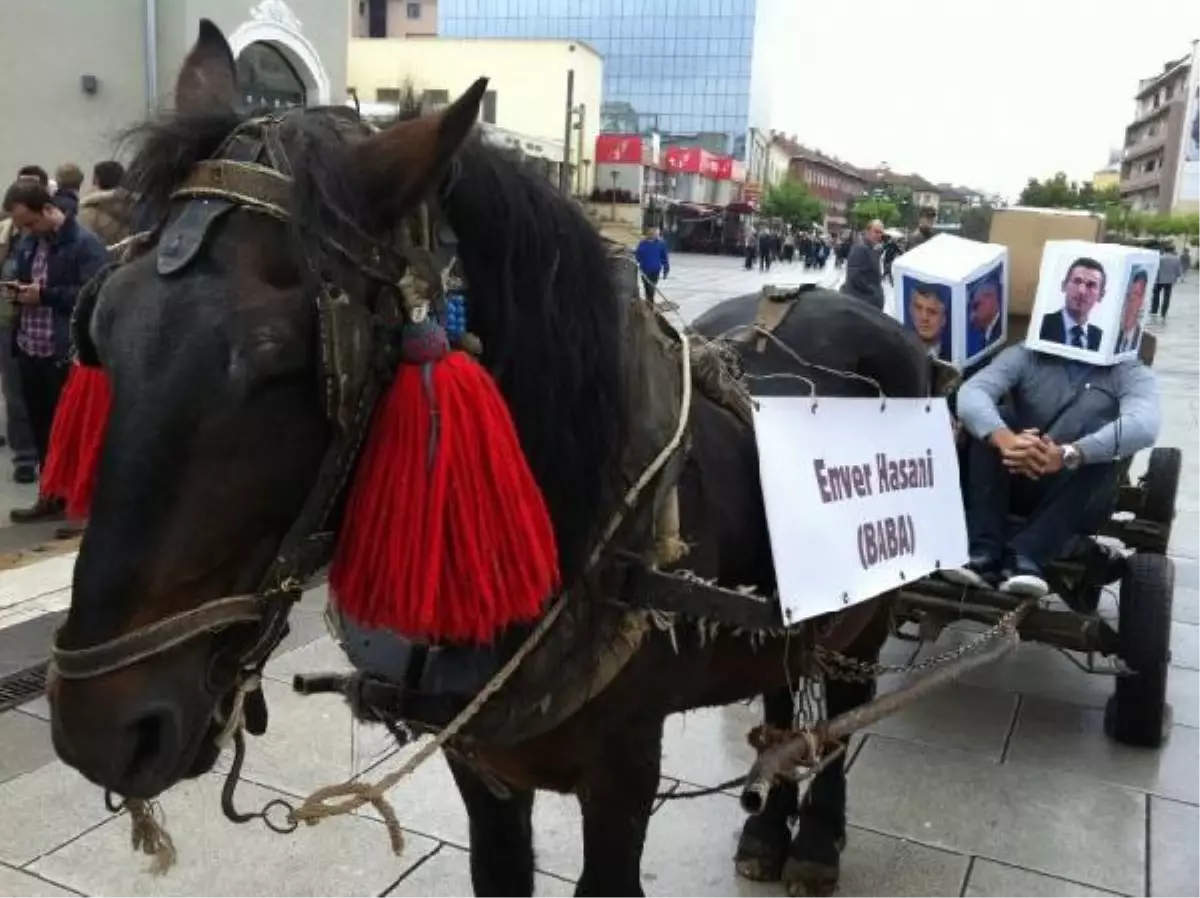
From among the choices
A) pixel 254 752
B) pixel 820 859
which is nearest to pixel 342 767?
pixel 254 752

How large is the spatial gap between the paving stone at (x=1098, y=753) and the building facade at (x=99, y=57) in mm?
9606

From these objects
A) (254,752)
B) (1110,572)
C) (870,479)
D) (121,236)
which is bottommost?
(254,752)

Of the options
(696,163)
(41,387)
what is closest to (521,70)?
(696,163)

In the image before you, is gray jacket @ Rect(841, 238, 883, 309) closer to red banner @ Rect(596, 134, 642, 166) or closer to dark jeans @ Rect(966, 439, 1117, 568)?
dark jeans @ Rect(966, 439, 1117, 568)

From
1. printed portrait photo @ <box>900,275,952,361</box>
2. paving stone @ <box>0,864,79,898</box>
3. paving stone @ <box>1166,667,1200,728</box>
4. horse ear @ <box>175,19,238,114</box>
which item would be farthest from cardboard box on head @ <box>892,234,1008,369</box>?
paving stone @ <box>0,864,79,898</box>

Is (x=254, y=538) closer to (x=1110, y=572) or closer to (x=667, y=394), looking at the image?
(x=667, y=394)

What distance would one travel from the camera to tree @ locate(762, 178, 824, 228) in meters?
92.5

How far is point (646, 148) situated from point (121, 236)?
188 ft

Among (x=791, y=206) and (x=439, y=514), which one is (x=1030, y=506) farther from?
(x=791, y=206)

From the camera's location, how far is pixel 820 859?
315 cm

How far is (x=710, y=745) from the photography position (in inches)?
159

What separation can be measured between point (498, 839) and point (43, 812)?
174cm

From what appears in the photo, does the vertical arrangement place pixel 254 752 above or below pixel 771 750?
below

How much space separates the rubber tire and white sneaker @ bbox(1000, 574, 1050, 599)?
1252 millimetres
